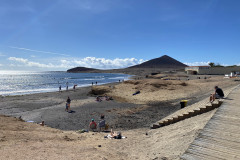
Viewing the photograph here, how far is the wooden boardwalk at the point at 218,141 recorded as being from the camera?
5176 millimetres

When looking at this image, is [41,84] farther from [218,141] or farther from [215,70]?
[218,141]

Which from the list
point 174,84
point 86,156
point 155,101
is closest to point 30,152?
point 86,156

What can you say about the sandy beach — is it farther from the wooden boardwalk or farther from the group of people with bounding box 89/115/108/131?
the group of people with bounding box 89/115/108/131

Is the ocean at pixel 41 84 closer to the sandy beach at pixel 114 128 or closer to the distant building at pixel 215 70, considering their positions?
the sandy beach at pixel 114 128

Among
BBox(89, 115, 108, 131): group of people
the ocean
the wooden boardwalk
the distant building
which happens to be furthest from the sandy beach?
the distant building

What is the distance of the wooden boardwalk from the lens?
518 cm

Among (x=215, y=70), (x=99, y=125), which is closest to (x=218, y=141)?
(x=99, y=125)

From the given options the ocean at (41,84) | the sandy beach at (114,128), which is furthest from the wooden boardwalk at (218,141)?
the ocean at (41,84)

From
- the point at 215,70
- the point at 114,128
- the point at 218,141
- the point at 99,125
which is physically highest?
the point at 215,70

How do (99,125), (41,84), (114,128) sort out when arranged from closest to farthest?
(99,125) < (114,128) < (41,84)

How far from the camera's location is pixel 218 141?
19.4 ft

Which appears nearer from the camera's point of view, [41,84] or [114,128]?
[114,128]

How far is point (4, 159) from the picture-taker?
19.6 feet

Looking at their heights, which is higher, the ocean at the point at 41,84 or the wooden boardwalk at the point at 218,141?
the wooden boardwalk at the point at 218,141
